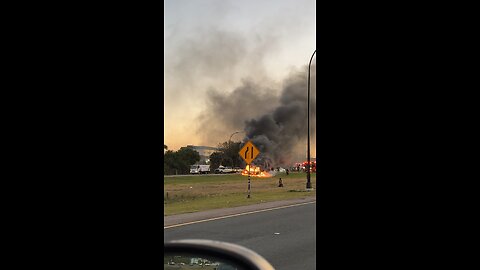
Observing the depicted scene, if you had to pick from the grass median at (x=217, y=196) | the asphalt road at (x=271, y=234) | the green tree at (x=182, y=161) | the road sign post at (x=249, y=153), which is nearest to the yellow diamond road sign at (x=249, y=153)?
the road sign post at (x=249, y=153)

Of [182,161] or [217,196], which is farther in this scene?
[182,161]

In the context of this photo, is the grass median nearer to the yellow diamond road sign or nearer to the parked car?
the yellow diamond road sign

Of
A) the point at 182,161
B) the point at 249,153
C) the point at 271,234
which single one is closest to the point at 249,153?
the point at 249,153

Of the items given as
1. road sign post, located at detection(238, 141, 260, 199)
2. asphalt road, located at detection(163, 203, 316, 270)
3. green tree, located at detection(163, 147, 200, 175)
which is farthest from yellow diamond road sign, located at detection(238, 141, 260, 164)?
green tree, located at detection(163, 147, 200, 175)

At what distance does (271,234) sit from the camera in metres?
9.75

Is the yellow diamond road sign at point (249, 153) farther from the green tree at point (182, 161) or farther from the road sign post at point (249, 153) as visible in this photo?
the green tree at point (182, 161)

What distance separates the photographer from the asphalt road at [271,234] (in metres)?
7.37

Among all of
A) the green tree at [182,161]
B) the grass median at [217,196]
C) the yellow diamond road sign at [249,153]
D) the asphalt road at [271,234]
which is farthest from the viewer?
the green tree at [182,161]

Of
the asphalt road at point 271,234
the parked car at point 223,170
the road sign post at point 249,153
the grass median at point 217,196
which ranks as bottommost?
the parked car at point 223,170

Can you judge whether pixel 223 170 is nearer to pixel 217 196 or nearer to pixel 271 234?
pixel 217 196

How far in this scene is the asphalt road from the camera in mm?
7367
